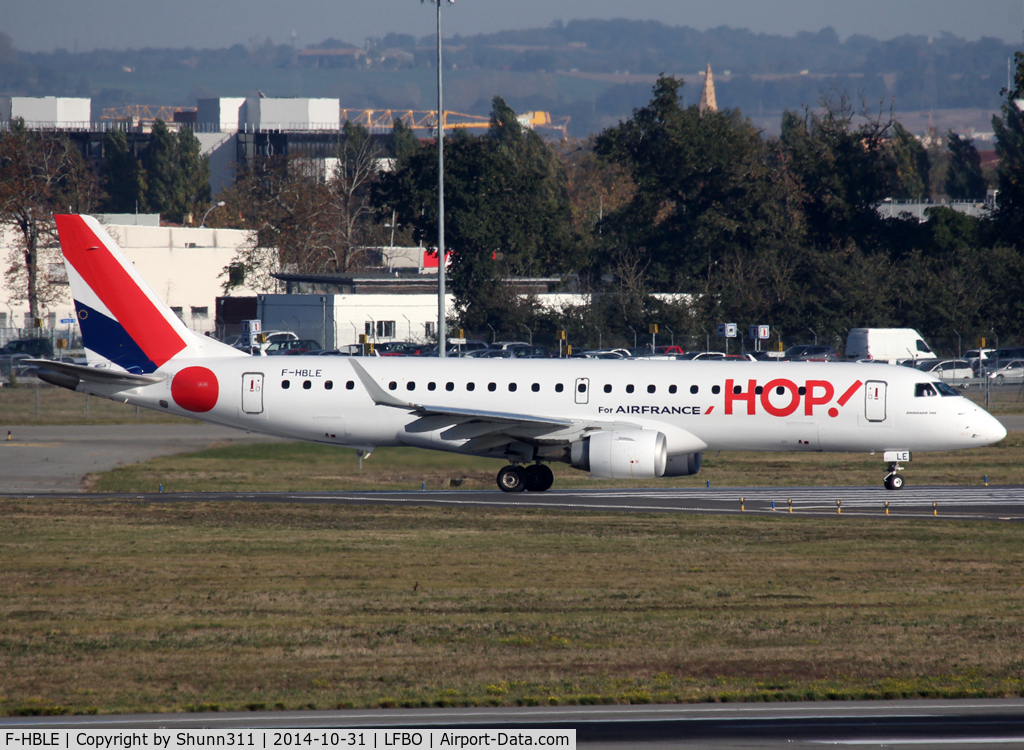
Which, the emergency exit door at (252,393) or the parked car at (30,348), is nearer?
the emergency exit door at (252,393)

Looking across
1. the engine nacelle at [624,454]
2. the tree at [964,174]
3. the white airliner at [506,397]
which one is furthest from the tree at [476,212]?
the tree at [964,174]

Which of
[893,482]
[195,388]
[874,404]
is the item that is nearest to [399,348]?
[195,388]

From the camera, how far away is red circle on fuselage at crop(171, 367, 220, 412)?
32.9 metres

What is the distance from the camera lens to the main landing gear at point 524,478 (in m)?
33.1

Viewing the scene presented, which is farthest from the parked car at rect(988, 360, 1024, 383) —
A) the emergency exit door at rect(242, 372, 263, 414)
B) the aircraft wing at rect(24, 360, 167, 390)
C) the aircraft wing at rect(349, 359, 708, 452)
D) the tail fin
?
the aircraft wing at rect(24, 360, 167, 390)

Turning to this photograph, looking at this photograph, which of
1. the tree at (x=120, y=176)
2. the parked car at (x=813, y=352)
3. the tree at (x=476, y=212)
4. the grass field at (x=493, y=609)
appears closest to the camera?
the grass field at (x=493, y=609)

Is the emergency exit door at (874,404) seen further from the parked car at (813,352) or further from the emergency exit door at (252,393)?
the parked car at (813,352)

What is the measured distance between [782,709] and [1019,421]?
43.2 metres

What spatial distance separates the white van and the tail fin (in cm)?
5020

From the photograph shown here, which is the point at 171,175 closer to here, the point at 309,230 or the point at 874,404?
the point at 309,230

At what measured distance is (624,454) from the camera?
30.6m

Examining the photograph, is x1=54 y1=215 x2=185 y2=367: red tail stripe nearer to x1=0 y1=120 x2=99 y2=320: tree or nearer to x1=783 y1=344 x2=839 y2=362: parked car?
x1=783 y1=344 x2=839 y2=362: parked car

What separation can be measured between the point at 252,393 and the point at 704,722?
73.2 feet

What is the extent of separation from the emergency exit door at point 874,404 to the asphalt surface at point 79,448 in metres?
17.7
